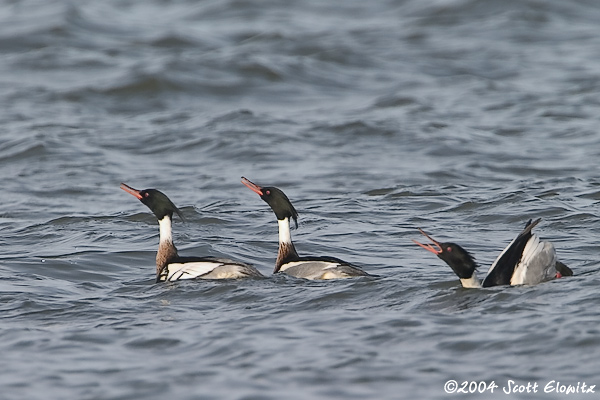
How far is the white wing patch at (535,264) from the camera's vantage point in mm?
9039

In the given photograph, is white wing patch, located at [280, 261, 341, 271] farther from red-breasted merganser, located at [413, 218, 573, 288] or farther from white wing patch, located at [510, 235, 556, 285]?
white wing patch, located at [510, 235, 556, 285]

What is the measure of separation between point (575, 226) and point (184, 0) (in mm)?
21230

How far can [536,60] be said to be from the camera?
24703 mm

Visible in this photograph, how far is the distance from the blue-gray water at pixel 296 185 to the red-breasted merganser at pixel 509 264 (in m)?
0.19

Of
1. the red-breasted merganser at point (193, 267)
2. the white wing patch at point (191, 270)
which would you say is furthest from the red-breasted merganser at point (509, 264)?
the white wing patch at point (191, 270)

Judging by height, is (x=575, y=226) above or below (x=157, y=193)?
below

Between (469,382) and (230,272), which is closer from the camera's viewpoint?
(469,382)

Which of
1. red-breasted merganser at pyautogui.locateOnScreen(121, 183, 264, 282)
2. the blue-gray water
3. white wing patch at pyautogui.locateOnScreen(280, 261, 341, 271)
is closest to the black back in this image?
the blue-gray water

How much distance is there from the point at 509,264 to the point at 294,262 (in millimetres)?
2303

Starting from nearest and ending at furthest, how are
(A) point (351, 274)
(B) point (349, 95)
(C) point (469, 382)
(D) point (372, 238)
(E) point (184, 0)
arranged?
(C) point (469, 382), (A) point (351, 274), (D) point (372, 238), (B) point (349, 95), (E) point (184, 0)

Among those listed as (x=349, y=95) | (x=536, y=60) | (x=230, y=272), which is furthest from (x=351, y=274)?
(x=536, y=60)

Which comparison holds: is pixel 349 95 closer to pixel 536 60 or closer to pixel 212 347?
pixel 536 60

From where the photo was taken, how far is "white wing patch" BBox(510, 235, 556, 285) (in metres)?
9.04

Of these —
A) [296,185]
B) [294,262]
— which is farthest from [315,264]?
[296,185]
